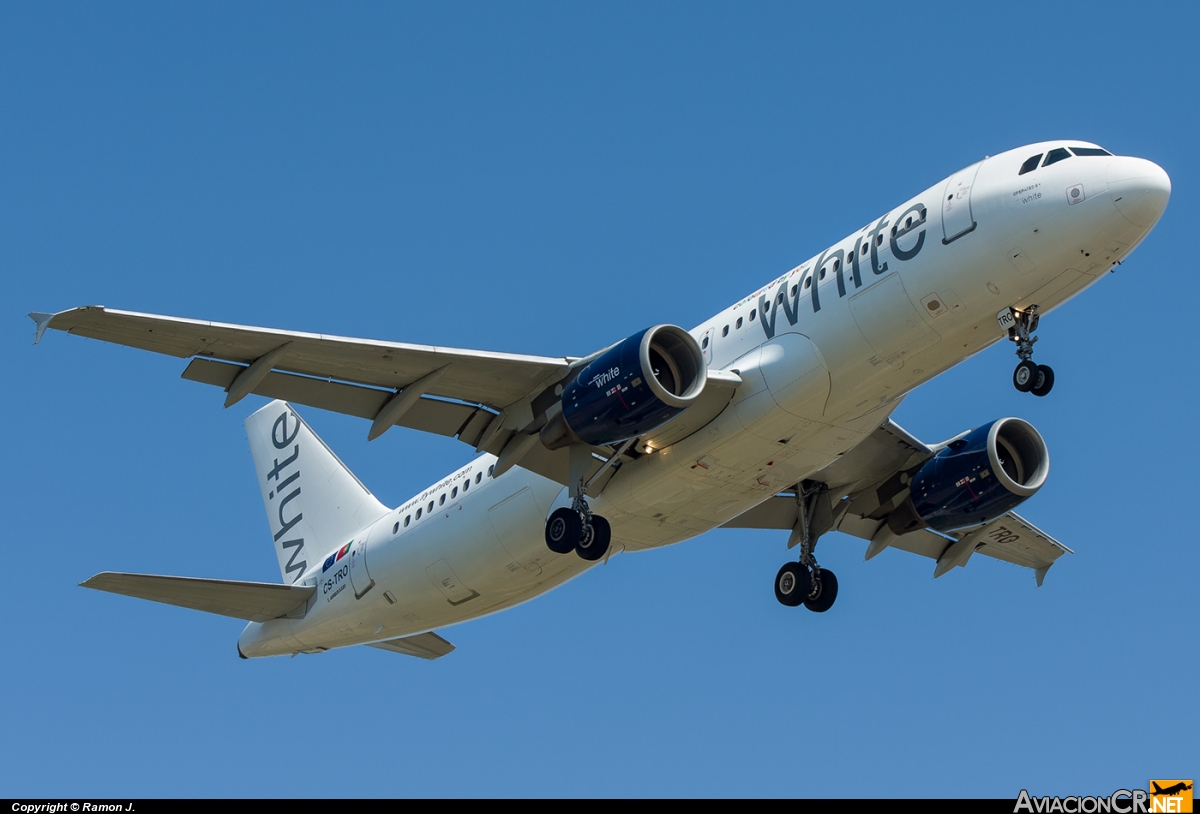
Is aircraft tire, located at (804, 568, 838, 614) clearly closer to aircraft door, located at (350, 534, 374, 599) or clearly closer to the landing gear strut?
the landing gear strut

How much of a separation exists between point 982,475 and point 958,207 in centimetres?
728

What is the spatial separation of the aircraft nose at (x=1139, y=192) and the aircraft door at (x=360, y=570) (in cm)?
1642

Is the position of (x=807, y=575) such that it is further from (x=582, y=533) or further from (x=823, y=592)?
(x=582, y=533)

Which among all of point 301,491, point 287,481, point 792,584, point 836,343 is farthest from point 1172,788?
point 287,481

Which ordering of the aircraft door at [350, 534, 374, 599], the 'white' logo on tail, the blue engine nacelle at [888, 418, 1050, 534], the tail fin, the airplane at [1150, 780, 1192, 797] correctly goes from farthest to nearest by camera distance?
the 'white' logo on tail, the tail fin, the aircraft door at [350, 534, 374, 599], the blue engine nacelle at [888, 418, 1050, 534], the airplane at [1150, 780, 1192, 797]

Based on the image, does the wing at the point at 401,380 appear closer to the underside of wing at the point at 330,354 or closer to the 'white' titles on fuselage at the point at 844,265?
the underside of wing at the point at 330,354

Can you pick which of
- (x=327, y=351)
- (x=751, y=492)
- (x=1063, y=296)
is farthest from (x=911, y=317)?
(x=327, y=351)

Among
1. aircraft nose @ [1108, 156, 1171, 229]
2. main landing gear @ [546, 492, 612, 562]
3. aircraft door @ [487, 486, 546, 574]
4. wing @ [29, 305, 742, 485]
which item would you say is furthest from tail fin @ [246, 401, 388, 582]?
aircraft nose @ [1108, 156, 1171, 229]

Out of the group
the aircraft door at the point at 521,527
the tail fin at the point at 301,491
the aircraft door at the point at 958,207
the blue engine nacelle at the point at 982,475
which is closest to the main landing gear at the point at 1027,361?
the aircraft door at the point at 958,207

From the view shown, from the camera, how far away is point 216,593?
97.6ft

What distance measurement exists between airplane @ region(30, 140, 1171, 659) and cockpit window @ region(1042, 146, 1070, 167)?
35 millimetres

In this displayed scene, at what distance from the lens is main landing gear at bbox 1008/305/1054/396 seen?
73.0 ft

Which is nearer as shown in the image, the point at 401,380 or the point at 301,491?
the point at 401,380

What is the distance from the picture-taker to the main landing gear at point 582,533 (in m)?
25.0
